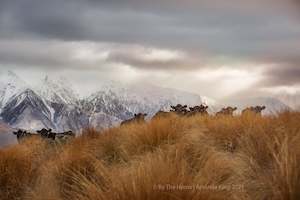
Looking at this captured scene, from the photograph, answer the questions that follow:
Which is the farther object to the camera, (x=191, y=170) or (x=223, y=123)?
(x=223, y=123)

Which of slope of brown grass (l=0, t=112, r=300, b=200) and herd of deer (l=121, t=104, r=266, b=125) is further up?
herd of deer (l=121, t=104, r=266, b=125)

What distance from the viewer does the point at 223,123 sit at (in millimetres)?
11039

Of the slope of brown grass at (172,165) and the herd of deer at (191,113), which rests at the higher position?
the herd of deer at (191,113)

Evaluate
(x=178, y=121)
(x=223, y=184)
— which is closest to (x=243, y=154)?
(x=223, y=184)

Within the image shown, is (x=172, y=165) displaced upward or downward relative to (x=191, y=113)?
downward

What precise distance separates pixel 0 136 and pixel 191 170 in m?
11.4

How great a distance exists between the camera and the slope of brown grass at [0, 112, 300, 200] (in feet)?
18.1

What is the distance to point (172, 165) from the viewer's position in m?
5.98

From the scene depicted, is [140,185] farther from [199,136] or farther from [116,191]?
[199,136]

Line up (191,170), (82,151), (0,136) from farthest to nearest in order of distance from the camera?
(0,136)
(82,151)
(191,170)

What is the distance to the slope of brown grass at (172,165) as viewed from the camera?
553 cm

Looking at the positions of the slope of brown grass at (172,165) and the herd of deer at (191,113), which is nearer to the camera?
the slope of brown grass at (172,165)

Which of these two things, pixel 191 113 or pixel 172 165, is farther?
pixel 191 113

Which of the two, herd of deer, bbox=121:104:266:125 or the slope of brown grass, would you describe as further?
herd of deer, bbox=121:104:266:125
